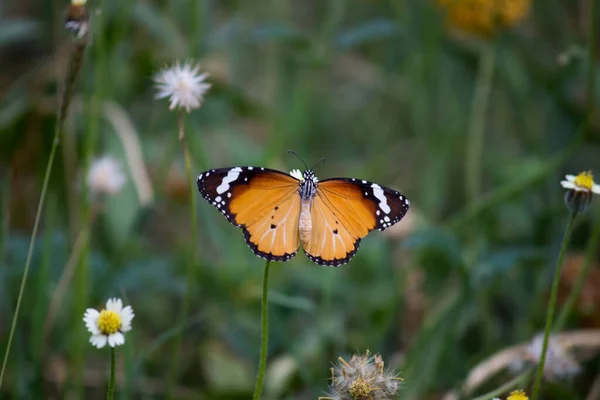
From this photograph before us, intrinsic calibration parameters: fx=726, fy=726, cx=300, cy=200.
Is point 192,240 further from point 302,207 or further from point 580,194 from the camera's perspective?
point 580,194

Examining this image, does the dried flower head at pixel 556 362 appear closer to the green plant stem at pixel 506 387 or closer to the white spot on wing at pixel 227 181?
the green plant stem at pixel 506 387

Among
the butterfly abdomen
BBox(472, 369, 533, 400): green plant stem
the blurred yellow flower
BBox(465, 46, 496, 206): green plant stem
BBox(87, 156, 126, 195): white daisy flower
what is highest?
the blurred yellow flower

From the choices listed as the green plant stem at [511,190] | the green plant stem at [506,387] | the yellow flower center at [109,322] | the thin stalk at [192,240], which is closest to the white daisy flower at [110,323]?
the yellow flower center at [109,322]

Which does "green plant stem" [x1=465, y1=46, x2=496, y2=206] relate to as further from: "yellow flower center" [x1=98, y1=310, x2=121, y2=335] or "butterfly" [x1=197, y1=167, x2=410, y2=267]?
"yellow flower center" [x1=98, y1=310, x2=121, y2=335]

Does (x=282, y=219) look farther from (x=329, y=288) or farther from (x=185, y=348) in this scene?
(x=185, y=348)

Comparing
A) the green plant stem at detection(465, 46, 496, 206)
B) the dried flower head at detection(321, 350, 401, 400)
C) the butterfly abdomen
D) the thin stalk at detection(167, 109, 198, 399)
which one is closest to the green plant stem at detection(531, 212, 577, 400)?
the dried flower head at detection(321, 350, 401, 400)
